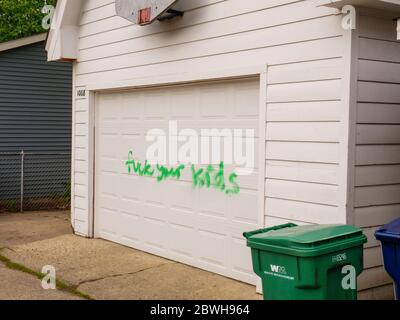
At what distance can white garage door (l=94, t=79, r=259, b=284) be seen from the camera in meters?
6.66

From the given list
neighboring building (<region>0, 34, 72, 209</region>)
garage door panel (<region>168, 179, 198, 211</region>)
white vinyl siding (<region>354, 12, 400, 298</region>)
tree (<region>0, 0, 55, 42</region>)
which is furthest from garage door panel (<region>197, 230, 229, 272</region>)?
tree (<region>0, 0, 55, 42</region>)

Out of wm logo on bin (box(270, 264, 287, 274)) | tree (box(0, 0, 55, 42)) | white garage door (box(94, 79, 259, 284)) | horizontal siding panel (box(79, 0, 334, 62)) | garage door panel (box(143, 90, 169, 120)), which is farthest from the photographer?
tree (box(0, 0, 55, 42))

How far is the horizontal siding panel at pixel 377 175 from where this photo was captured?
17.8 ft

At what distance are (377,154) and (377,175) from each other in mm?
206

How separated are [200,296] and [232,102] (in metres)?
2.27

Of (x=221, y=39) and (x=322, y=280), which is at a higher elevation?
(x=221, y=39)

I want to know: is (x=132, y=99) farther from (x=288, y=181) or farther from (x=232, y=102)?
(x=288, y=181)

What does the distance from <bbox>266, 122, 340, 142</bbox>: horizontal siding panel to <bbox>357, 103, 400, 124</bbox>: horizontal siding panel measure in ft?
0.85

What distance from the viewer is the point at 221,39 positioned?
671 centimetres

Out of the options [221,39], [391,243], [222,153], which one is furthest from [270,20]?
[391,243]

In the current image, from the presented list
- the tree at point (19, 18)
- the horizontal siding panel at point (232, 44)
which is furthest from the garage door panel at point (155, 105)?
the tree at point (19, 18)

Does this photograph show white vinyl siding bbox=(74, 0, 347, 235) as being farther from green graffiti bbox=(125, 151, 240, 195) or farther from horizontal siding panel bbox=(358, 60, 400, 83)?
green graffiti bbox=(125, 151, 240, 195)

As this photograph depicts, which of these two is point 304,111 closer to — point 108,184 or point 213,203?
point 213,203

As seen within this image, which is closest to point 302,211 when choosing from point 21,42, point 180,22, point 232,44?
point 232,44
